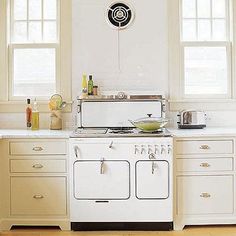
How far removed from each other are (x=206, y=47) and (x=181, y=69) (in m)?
0.36

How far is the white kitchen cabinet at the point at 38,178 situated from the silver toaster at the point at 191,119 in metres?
1.18

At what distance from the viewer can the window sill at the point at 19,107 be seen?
437 cm

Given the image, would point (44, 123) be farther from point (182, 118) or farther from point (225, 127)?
point (225, 127)

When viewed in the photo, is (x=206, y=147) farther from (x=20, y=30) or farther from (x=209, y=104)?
(x=20, y=30)

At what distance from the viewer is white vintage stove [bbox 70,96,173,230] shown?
12.0 ft

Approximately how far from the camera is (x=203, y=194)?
3744 mm

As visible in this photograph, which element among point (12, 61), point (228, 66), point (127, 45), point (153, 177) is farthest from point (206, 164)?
point (12, 61)

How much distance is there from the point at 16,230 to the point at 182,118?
186 cm

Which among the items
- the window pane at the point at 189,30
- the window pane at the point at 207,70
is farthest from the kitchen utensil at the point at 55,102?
the window pane at the point at 189,30

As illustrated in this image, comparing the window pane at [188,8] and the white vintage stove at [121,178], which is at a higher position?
the window pane at [188,8]

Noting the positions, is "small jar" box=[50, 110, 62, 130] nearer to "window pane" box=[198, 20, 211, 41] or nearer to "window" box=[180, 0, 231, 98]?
"window" box=[180, 0, 231, 98]

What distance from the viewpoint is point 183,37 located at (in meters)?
4.43

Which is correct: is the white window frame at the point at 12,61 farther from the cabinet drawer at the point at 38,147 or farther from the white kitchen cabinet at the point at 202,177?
Result: the white kitchen cabinet at the point at 202,177

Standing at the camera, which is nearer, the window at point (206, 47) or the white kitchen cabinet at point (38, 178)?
the white kitchen cabinet at point (38, 178)
